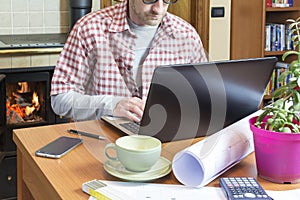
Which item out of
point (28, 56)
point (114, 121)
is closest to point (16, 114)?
point (28, 56)

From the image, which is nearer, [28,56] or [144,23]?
[144,23]

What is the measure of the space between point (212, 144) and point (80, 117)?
0.82 m

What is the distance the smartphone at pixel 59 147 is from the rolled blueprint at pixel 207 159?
0.38 metres

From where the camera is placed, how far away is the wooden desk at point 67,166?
127 centimetres

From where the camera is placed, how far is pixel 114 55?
2100 millimetres

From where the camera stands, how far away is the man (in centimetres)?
196

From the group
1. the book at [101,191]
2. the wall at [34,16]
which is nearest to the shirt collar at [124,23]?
the book at [101,191]

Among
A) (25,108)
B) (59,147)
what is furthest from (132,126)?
(25,108)

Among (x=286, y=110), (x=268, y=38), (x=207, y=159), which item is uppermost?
(x=268, y=38)

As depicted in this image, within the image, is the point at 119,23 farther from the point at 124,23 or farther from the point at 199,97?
the point at 199,97

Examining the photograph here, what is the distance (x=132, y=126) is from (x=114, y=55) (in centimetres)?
54

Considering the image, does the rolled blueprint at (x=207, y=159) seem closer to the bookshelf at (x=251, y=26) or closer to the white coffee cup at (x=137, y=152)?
the white coffee cup at (x=137, y=152)

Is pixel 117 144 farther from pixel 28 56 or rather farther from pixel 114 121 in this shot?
pixel 28 56

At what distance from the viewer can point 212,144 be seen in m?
1.28
